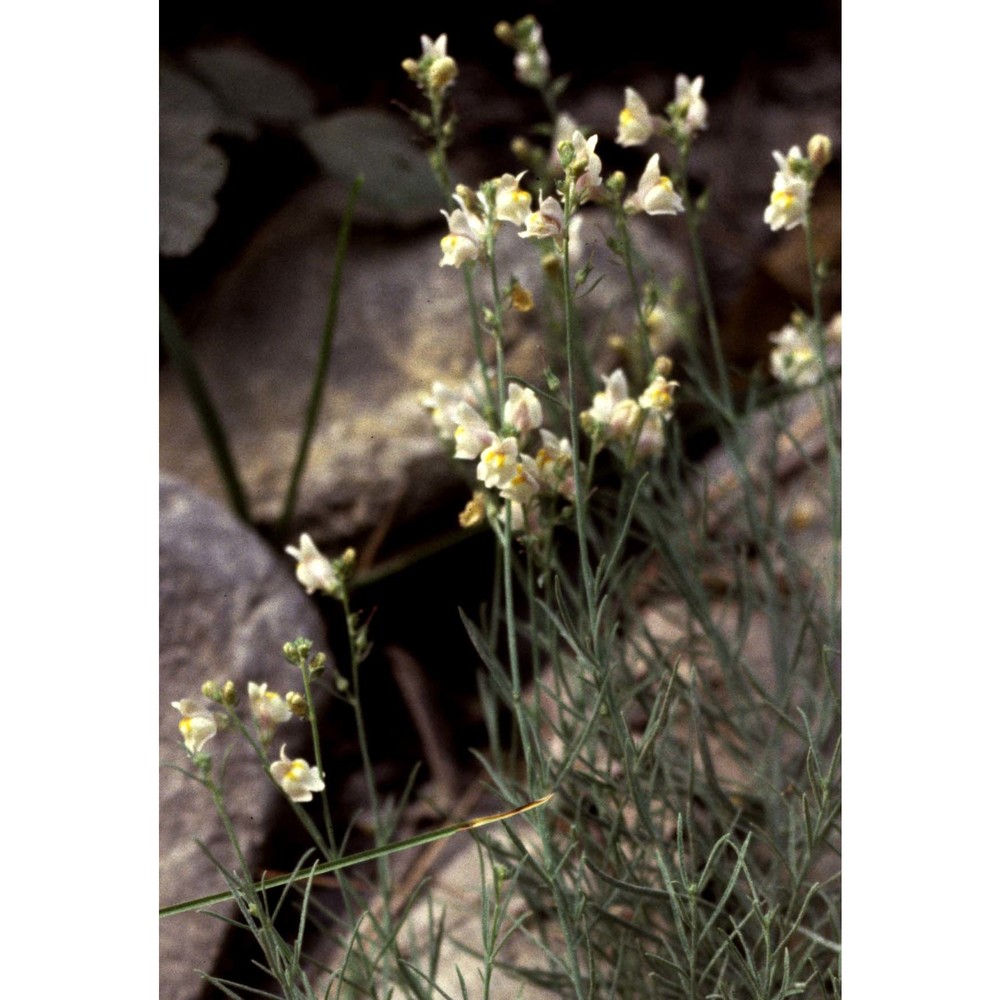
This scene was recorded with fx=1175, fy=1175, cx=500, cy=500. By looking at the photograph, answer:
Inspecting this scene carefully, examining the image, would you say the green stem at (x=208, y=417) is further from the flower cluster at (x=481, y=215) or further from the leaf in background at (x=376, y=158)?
the flower cluster at (x=481, y=215)

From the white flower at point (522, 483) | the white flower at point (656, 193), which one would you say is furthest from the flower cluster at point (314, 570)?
the white flower at point (656, 193)

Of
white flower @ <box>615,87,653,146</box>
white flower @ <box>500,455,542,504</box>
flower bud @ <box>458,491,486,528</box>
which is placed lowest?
flower bud @ <box>458,491,486,528</box>

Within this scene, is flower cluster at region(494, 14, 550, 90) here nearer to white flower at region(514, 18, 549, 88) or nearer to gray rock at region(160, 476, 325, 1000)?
white flower at region(514, 18, 549, 88)

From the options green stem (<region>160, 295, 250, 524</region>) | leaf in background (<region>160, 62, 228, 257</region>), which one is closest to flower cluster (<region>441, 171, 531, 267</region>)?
leaf in background (<region>160, 62, 228, 257</region>)

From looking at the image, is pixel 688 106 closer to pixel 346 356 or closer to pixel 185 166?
pixel 185 166

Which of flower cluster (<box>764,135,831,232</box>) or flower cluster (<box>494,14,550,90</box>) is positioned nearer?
flower cluster (<box>764,135,831,232</box>)
